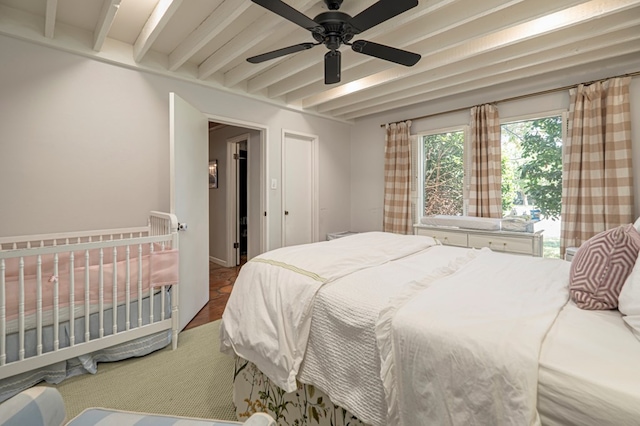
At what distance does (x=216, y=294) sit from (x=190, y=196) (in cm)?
139

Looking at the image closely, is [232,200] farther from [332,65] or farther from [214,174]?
[332,65]

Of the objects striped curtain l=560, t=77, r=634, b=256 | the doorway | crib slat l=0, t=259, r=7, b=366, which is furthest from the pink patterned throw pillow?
the doorway

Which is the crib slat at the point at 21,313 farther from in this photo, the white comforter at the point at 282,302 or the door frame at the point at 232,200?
the door frame at the point at 232,200

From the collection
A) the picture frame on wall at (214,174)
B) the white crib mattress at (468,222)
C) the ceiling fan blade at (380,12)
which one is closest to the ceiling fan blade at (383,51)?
the ceiling fan blade at (380,12)

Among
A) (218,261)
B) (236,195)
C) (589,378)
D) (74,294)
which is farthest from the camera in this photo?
(218,261)

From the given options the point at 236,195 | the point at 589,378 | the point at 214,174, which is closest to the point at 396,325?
→ the point at 589,378

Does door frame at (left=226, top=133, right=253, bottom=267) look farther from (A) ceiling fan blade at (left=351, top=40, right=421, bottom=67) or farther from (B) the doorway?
(A) ceiling fan blade at (left=351, top=40, right=421, bottom=67)

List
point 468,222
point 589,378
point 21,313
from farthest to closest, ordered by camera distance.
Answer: point 468,222 < point 21,313 < point 589,378

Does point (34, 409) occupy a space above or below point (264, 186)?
below

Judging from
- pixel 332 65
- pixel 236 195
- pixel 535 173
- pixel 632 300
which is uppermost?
pixel 332 65

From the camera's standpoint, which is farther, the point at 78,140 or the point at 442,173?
the point at 442,173

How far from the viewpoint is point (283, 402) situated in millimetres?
1382

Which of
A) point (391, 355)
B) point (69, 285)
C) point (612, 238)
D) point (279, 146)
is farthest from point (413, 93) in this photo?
point (69, 285)

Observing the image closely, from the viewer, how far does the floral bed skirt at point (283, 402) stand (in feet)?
3.94
